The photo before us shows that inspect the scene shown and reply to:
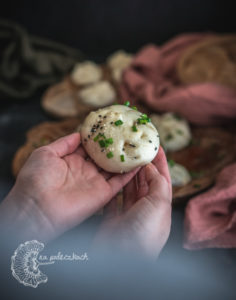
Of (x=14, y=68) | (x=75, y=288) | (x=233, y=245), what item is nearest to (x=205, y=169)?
(x=233, y=245)

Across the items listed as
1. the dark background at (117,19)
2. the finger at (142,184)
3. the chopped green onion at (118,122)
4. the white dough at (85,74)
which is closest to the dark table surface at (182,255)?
the finger at (142,184)

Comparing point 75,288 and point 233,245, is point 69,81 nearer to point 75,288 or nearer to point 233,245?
point 233,245

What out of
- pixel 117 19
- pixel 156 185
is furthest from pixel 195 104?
pixel 117 19

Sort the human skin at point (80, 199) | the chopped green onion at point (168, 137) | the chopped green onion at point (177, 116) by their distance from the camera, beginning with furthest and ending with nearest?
1. the chopped green onion at point (177, 116)
2. the chopped green onion at point (168, 137)
3. the human skin at point (80, 199)

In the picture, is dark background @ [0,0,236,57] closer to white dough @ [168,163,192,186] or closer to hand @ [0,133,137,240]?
white dough @ [168,163,192,186]

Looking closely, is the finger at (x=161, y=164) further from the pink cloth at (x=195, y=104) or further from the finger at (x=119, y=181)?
the pink cloth at (x=195, y=104)
